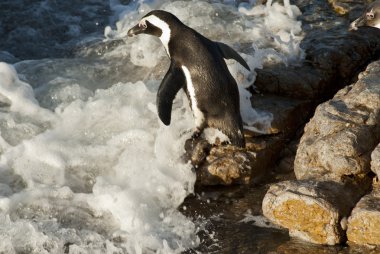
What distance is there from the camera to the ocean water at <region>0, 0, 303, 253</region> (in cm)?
363

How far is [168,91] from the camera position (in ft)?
13.8

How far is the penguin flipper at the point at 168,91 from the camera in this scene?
4.07 meters

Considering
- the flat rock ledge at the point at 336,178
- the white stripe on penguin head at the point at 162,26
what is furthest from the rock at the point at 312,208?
the white stripe on penguin head at the point at 162,26

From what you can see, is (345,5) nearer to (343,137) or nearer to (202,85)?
(202,85)

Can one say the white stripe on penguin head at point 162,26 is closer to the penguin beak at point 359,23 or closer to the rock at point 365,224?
the penguin beak at point 359,23

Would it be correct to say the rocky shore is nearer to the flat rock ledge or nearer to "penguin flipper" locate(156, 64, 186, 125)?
the flat rock ledge

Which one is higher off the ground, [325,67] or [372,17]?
[372,17]

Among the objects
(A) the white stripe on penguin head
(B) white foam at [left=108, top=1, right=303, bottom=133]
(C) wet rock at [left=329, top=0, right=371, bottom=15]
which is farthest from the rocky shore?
(C) wet rock at [left=329, top=0, right=371, bottom=15]

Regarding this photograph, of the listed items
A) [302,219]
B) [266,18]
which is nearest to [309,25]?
[266,18]

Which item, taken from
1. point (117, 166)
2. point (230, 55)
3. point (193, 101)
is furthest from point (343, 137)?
point (117, 166)

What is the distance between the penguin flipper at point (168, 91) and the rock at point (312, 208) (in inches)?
37.8

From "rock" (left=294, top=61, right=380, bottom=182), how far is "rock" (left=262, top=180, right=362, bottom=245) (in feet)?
0.41

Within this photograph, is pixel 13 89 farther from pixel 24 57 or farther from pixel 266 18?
pixel 266 18

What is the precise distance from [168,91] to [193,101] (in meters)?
0.26
